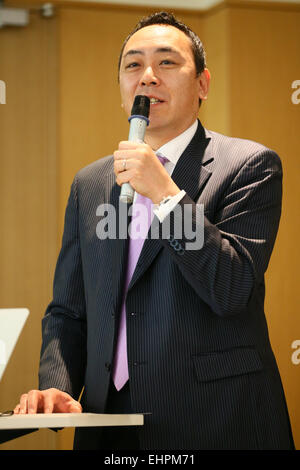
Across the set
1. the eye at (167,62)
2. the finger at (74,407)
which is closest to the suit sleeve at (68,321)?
the finger at (74,407)

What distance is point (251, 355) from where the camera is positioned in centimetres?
163

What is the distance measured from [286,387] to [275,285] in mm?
465

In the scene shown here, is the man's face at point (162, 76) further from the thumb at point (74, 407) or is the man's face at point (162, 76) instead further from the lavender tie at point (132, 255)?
the thumb at point (74, 407)

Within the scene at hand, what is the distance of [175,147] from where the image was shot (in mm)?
1820

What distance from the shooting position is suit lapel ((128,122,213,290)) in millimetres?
1650

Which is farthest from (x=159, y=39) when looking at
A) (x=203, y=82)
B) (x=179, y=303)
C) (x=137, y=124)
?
(x=179, y=303)

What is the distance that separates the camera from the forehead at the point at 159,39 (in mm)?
1846

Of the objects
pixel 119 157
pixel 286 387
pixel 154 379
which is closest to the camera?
pixel 119 157

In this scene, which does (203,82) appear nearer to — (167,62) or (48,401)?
(167,62)

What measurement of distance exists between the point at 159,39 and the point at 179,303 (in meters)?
0.69

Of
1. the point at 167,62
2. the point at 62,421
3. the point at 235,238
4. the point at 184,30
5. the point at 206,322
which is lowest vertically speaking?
the point at 62,421
